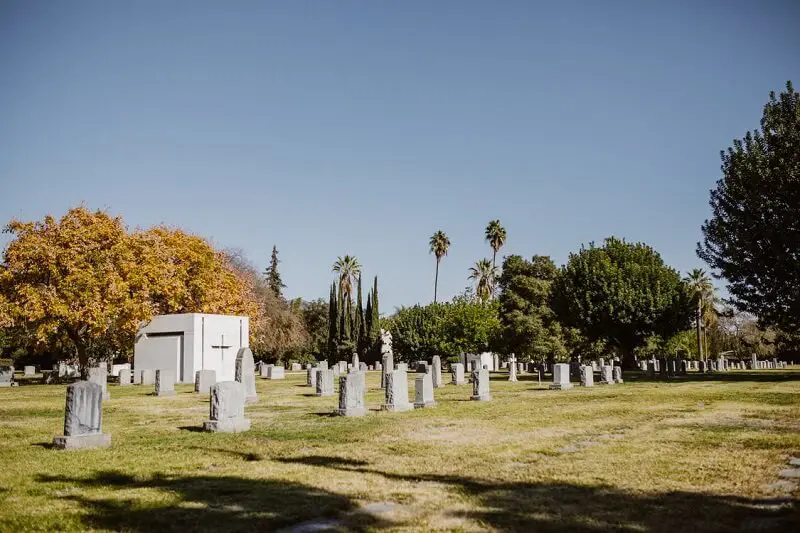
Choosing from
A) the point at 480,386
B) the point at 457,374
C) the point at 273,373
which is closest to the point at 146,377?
the point at 273,373

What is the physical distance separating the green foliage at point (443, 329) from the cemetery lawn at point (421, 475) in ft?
133

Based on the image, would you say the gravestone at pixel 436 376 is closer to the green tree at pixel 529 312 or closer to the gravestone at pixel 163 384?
the gravestone at pixel 163 384

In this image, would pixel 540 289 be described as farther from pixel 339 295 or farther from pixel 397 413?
pixel 397 413

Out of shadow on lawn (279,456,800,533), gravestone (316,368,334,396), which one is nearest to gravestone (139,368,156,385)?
gravestone (316,368,334,396)

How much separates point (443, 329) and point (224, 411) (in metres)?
45.3

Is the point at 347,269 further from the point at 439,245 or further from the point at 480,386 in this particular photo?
the point at 480,386

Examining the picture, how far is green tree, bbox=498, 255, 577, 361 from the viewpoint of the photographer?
173 feet

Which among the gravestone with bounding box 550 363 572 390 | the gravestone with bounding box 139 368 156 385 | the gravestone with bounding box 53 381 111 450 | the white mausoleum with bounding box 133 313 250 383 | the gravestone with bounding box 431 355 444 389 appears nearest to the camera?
the gravestone with bounding box 53 381 111 450

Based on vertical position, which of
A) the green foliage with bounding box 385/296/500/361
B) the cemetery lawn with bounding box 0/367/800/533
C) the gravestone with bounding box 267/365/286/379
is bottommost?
the gravestone with bounding box 267/365/286/379

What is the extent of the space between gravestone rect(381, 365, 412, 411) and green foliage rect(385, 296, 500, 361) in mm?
38292

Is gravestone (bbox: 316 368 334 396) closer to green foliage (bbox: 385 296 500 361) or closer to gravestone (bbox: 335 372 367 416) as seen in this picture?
gravestone (bbox: 335 372 367 416)

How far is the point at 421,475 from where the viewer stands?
729 cm

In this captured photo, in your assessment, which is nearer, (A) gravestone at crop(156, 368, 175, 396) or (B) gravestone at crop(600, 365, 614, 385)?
(A) gravestone at crop(156, 368, 175, 396)

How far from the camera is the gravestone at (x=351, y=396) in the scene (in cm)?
1476
